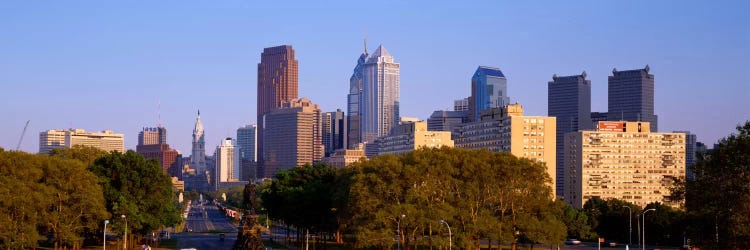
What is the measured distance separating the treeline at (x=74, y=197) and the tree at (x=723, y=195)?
181 feet

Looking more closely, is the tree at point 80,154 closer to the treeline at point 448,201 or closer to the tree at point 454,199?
the treeline at point 448,201

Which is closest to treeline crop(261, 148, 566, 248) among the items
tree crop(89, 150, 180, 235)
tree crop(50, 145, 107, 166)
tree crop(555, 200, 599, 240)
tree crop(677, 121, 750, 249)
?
tree crop(89, 150, 180, 235)

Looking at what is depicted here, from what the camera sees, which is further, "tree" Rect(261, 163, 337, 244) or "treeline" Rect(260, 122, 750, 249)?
"tree" Rect(261, 163, 337, 244)

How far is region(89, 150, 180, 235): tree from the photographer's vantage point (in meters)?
112

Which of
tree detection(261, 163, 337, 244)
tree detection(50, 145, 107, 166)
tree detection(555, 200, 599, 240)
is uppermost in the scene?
tree detection(50, 145, 107, 166)

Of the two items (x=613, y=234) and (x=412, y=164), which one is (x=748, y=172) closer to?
(x=412, y=164)

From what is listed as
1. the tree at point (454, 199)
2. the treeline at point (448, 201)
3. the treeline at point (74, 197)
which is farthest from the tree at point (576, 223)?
the treeline at point (74, 197)

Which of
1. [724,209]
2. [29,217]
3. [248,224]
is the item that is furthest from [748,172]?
[29,217]

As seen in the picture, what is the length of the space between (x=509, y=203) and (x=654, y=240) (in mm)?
49336

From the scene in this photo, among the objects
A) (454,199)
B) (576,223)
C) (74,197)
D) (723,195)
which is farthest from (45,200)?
(576,223)

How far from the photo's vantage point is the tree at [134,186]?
11156 centimetres

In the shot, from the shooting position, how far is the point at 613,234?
152500mm

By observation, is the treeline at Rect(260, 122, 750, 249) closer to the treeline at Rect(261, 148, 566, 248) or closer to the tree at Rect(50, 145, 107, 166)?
the treeline at Rect(261, 148, 566, 248)

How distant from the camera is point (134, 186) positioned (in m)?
116
